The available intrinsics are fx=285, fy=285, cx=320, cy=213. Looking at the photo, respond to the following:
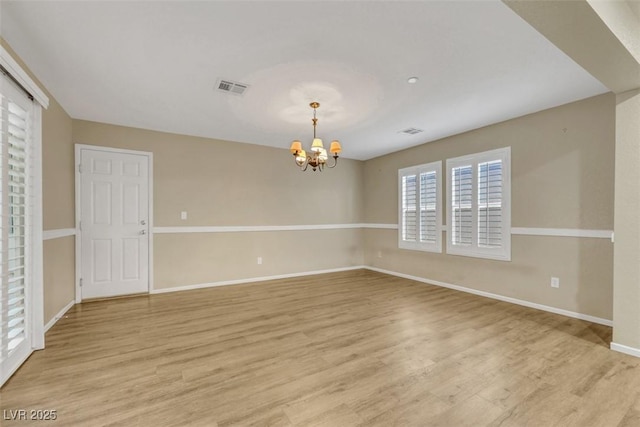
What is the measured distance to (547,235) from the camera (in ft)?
12.3

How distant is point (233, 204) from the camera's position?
17.3 feet

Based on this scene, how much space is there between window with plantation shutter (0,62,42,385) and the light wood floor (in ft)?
0.74

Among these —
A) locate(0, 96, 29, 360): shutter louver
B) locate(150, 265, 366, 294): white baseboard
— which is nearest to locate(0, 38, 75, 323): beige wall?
locate(0, 96, 29, 360): shutter louver

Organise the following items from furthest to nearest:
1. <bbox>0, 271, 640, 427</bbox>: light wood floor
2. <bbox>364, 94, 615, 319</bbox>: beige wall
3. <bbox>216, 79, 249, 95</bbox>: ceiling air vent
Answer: <bbox>364, 94, 615, 319</bbox>: beige wall → <bbox>216, 79, 249, 95</bbox>: ceiling air vent → <bbox>0, 271, 640, 427</bbox>: light wood floor

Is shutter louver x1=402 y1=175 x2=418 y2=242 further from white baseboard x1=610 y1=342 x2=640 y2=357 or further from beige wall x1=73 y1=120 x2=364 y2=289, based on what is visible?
white baseboard x1=610 y1=342 x2=640 y2=357

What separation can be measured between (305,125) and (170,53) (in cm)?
215

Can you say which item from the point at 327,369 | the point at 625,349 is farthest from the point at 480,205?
the point at 327,369

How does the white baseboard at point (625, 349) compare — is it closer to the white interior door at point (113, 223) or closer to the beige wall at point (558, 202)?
the beige wall at point (558, 202)

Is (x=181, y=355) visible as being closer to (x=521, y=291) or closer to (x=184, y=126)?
(x=184, y=126)

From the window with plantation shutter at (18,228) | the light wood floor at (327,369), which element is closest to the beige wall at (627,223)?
the light wood floor at (327,369)

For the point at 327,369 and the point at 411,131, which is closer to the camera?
the point at 327,369

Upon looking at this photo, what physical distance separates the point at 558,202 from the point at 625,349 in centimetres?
176

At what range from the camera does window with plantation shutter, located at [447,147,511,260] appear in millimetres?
4145

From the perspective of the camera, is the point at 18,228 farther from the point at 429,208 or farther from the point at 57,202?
the point at 429,208
